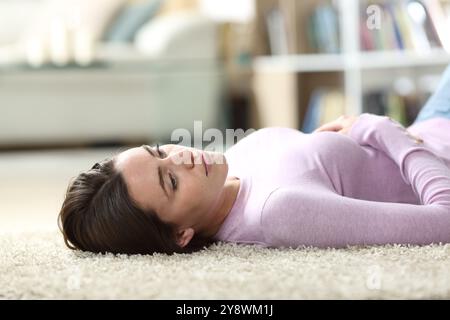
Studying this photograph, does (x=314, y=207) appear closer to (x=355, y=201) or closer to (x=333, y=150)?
(x=355, y=201)

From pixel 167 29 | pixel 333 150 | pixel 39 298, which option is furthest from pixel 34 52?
pixel 39 298

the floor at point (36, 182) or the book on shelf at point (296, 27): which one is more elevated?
the book on shelf at point (296, 27)

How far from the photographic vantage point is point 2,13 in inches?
187

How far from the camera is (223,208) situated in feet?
4.99

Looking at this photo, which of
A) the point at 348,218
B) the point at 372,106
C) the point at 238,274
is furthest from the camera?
the point at 372,106

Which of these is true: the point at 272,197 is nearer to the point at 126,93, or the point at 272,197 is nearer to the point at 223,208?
the point at 223,208

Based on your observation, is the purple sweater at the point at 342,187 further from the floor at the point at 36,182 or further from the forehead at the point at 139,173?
the floor at the point at 36,182

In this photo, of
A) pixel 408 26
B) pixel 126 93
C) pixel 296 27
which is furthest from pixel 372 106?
pixel 126 93

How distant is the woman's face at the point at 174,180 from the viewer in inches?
55.4

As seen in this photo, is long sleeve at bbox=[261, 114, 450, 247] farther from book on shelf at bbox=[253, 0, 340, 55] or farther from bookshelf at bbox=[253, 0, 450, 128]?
book on shelf at bbox=[253, 0, 340, 55]

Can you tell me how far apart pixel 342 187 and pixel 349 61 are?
7.59 feet

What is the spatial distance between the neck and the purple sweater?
0.04 ft

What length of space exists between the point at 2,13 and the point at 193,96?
138 centimetres

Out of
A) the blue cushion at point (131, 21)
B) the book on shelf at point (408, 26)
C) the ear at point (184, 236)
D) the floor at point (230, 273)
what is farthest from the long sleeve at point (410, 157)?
the blue cushion at point (131, 21)
